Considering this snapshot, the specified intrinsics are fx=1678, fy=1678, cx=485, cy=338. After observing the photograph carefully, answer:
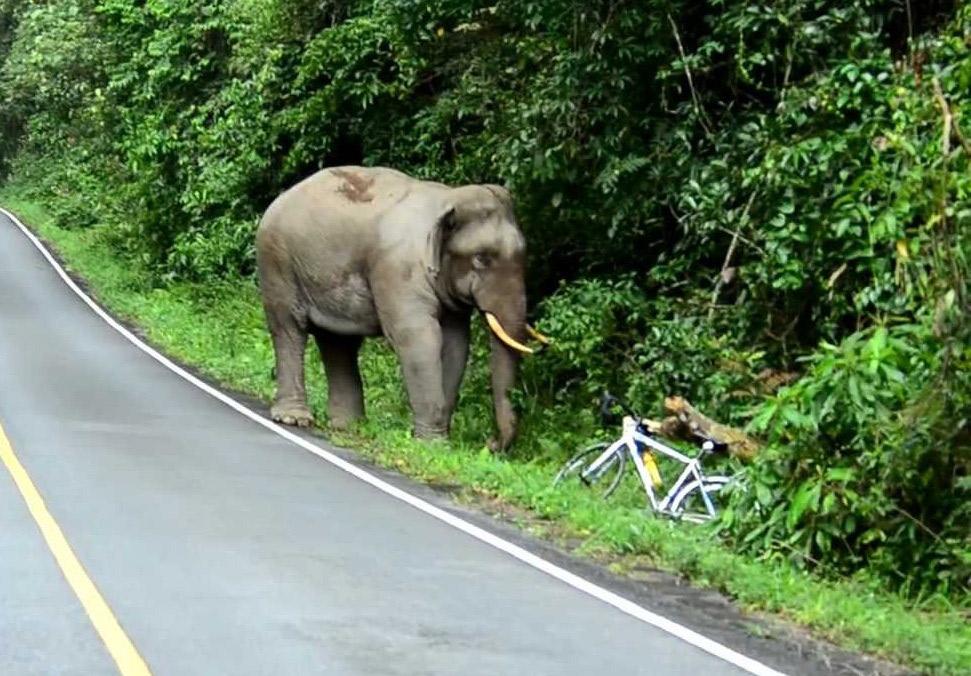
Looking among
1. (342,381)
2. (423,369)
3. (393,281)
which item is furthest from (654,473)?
(342,381)

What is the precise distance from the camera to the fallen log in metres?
12.3

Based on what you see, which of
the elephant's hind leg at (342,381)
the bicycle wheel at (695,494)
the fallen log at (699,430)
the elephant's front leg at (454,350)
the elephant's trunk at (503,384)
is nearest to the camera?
the bicycle wheel at (695,494)

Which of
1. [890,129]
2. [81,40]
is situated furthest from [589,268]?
[81,40]

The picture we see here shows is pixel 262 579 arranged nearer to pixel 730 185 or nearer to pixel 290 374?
pixel 730 185

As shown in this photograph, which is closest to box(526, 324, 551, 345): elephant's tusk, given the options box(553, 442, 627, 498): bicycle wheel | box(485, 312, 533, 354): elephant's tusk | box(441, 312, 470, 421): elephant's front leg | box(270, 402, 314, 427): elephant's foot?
box(485, 312, 533, 354): elephant's tusk

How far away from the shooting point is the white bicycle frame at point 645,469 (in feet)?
39.3

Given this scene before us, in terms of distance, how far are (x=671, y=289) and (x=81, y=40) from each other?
27.6m

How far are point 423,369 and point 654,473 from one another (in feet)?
12.5

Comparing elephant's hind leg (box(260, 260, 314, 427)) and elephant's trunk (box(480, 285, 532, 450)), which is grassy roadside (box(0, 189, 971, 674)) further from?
elephant's hind leg (box(260, 260, 314, 427))

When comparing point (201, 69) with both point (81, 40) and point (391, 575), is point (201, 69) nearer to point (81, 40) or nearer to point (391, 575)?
point (81, 40)

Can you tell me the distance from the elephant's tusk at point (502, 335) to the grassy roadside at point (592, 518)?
3.29 ft

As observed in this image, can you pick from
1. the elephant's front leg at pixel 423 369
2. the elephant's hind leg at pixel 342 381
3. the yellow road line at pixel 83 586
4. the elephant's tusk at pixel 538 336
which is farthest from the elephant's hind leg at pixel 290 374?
the yellow road line at pixel 83 586

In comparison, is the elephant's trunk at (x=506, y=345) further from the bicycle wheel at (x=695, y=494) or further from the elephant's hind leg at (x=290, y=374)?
the bicycle wheel at (x=695, y=494)

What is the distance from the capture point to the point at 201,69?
32.0m
